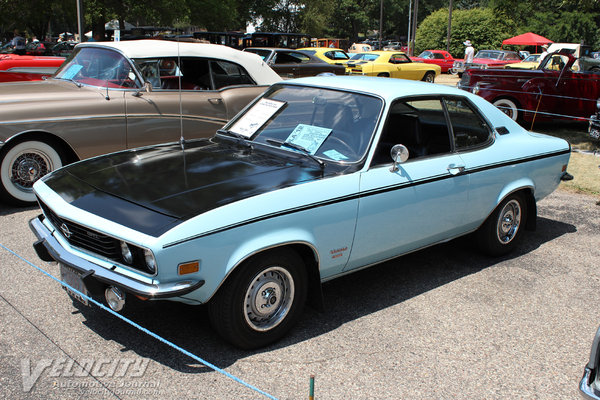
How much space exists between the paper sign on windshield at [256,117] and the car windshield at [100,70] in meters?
2.51

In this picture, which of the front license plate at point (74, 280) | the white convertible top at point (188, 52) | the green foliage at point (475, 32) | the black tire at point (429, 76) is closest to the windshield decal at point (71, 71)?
the white convertible top at point (188, 52)

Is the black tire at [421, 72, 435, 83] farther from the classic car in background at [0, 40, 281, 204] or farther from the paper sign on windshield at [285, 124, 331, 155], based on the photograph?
the paper sign on windshield at [285, 124, 331, 155]

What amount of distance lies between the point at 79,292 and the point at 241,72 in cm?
489

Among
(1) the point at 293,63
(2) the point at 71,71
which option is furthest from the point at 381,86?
(1) the point at 293,63

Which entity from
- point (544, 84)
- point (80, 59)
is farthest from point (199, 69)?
point (544, 84)

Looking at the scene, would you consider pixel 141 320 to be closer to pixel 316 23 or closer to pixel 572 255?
pixel 572 255

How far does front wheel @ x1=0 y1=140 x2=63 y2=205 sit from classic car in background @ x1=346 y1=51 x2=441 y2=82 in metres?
14.3

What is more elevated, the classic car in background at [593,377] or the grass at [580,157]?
the classic car in background at [593,377]

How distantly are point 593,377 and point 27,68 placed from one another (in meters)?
11.6

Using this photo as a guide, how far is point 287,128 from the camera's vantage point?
173 inches

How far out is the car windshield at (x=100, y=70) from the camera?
6734 mm

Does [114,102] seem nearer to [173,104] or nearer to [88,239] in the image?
[173,104]

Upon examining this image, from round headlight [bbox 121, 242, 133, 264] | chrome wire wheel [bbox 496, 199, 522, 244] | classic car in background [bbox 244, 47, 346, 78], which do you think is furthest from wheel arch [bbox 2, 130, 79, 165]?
classic car in background [bbox 244, 47, 346, 78]

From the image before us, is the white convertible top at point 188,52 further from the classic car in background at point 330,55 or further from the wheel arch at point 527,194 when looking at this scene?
the classic car in background at point 330,55
